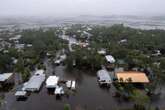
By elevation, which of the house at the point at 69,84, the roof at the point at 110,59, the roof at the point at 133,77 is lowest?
the house at the point at 69,84

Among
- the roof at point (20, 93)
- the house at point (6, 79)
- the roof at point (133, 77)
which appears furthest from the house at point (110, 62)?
the house at point (6, 79)

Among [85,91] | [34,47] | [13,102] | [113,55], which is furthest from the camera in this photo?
[34,47]

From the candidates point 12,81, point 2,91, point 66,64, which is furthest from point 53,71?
point 2,91

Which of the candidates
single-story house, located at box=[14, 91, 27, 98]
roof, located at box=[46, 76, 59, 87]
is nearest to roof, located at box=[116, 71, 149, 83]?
roof, located at box=[46, 76, 59, 87]

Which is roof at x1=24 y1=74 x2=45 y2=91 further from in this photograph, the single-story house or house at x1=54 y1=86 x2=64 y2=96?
house at x1=54 y1=86 x2=64 y2=96

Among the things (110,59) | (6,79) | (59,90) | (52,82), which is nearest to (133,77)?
(110,59)

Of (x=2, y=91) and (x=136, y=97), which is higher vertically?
(x=136, y=97)

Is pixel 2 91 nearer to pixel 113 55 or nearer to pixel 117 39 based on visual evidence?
pixel 113 55

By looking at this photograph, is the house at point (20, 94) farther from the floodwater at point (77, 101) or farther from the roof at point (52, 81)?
the roof at point (52, 81)
